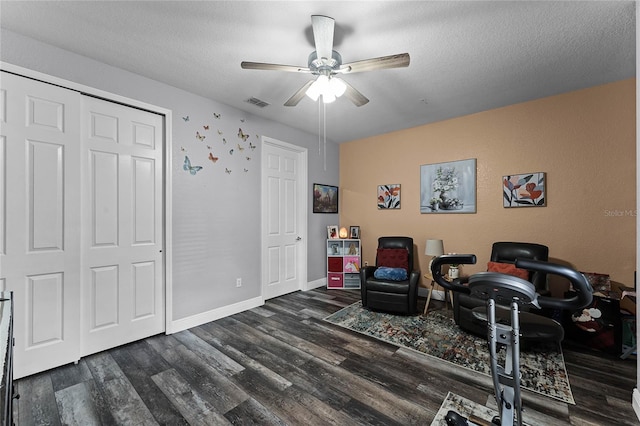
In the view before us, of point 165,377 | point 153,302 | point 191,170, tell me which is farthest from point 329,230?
point 165,377

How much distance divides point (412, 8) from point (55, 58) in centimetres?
283

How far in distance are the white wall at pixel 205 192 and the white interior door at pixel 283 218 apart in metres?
0.21

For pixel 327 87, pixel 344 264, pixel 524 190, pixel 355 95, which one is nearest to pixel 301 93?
pixel 327 87

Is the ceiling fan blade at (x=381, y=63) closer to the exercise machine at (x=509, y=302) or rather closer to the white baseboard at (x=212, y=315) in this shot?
the exercise machine at (x=509, y=302)

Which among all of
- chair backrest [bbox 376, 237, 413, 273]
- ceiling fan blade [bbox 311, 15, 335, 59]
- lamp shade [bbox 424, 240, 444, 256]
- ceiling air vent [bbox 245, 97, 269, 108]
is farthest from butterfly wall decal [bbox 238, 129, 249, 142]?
lamp shade [bbox 424, 240, 444, 256]

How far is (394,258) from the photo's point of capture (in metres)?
3.83

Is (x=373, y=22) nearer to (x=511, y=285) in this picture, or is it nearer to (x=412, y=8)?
(x=412, y=8)

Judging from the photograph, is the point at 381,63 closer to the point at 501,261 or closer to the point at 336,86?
the point at 336,86

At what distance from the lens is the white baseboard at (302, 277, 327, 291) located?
4.49 m

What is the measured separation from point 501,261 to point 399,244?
130 cm

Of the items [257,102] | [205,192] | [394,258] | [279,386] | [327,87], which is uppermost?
[257,102]

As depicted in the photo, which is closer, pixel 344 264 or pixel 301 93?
pixel 301 93

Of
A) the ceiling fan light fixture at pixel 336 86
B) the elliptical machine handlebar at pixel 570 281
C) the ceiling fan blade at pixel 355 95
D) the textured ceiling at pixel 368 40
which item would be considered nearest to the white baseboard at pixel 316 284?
the textured ceiling at pixel 368 40

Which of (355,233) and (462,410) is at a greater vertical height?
(355,233)
